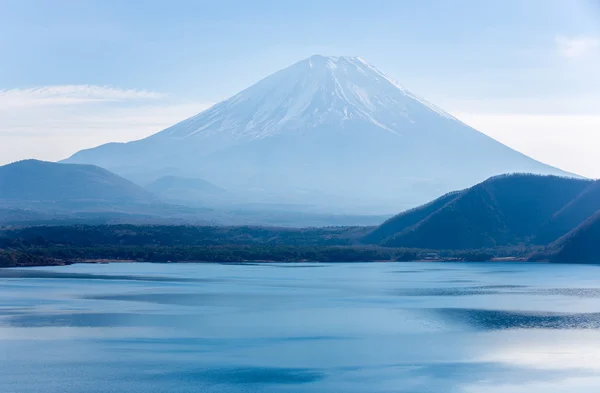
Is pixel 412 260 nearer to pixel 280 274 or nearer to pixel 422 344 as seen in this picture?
pixel 280 274

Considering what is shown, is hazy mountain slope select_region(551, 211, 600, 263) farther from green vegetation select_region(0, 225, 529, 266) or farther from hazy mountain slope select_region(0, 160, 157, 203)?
hazy mountain slope select_region(0, 160, 157, 203)

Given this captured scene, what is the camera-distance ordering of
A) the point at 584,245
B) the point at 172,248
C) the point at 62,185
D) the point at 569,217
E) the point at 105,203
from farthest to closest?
the point at 62,185, the point at 105,203, the point at 569,217, the point at 172,248, the point at 584,245

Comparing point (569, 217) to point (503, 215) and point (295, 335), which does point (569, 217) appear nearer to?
point (503, 215)

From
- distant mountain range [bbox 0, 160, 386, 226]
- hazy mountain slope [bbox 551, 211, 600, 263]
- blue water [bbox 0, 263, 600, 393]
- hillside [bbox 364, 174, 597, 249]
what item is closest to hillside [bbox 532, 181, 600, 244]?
hillside [bbox 364, 174, 597, 249]

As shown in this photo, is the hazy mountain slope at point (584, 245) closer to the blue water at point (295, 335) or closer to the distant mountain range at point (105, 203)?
the blue water at point (295, 335)

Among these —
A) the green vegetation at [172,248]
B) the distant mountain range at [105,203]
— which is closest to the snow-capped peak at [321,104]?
the distant mountain range at [105,203]

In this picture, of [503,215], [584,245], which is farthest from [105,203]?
[584,245]
